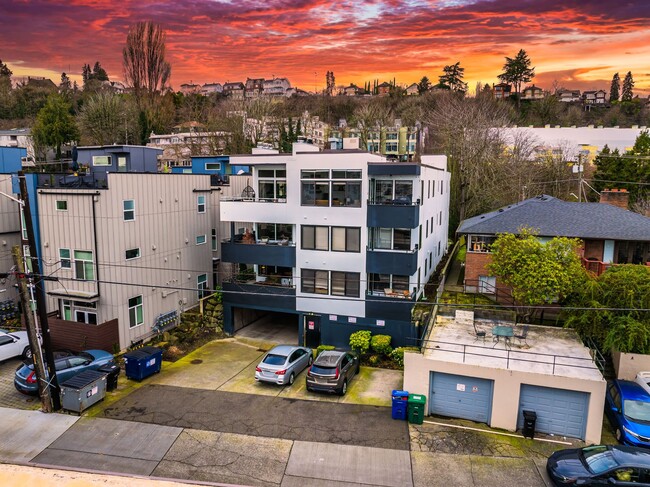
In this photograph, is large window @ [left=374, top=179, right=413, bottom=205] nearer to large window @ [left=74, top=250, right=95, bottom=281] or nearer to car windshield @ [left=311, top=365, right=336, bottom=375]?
car windshield @ [left=311, top=365, right=336, bottom=375]

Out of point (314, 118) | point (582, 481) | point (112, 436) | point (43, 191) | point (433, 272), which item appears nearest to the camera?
point (582, 481)

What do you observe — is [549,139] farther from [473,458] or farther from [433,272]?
[473,458]

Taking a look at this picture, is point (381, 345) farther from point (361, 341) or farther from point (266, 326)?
point (266, 326)

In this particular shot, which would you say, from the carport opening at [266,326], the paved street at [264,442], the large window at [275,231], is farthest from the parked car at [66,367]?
the large window at [275,231]

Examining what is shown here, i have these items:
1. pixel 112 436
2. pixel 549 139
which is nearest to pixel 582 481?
pixel 112 436

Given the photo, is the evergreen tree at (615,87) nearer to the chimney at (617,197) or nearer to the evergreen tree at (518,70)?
the evergreen tree at (518,70)
